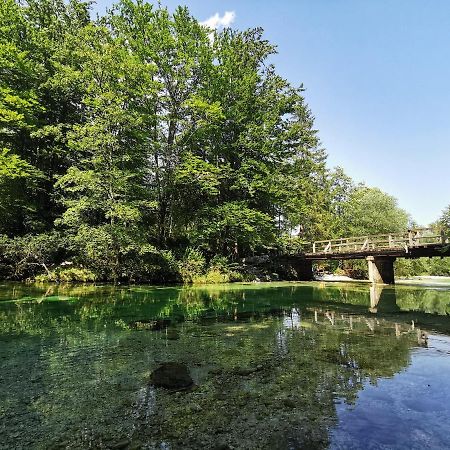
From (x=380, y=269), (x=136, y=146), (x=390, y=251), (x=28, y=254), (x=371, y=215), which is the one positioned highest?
(x=136, y=146)

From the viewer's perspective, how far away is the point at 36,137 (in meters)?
25.4

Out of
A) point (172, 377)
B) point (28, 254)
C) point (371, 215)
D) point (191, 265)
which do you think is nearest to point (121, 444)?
point (172, 377)

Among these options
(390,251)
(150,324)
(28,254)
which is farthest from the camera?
(390,251)

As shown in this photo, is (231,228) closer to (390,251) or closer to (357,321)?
(390,251)

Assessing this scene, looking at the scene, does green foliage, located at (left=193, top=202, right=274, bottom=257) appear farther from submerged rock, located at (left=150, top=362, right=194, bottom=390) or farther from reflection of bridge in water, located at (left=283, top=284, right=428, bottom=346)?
submerged rock, located at (left=150, top=362, right=194, bottom=390)

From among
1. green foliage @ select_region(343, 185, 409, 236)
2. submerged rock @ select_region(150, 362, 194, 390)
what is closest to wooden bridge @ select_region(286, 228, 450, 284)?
green foliage @ select_region(343, 185, 409, 236)

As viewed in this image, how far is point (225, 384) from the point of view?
4.95 metres

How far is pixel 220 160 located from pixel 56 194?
13718mm

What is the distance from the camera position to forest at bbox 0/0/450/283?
21.8 m

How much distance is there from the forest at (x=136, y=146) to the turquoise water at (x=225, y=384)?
506 inches

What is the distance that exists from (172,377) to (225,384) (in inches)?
31.9

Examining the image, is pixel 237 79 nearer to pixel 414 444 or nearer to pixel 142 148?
pixel 142 148

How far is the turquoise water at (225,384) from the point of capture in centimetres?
353

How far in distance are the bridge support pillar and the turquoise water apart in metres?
17.1
